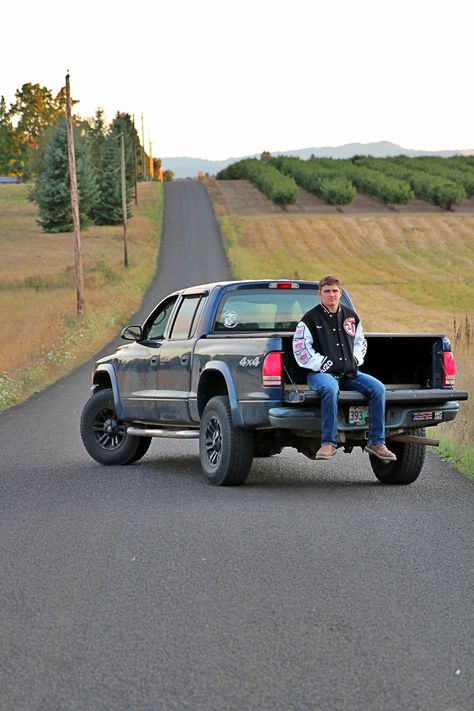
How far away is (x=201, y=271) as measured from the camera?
65.5 meters

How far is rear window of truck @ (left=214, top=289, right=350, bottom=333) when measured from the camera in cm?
1186

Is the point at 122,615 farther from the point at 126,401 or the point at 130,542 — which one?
the point at 126,401

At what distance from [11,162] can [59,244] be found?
333 ft

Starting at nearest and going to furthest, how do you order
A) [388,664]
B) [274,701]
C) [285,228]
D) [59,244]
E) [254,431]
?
1. [274,701]
2. [388,664]
3. [254,431]
4. [59,244]
5. [285,228]

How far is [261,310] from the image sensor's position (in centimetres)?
1191

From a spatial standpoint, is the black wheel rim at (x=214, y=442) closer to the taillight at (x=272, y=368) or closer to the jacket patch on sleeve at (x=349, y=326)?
the taillight at (x=272, y=368)

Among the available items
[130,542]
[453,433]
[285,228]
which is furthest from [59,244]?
[130,542]

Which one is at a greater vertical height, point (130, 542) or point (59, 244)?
point (130, 542)

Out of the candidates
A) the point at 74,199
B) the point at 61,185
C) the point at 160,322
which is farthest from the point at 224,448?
the point at 61,185

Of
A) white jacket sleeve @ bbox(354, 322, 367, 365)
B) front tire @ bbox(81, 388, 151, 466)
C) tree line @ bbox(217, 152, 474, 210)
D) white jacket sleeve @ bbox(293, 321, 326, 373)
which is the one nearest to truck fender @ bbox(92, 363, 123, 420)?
front tire @ bbox(81, 388, 151, 466)

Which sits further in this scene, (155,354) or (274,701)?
(155,354)

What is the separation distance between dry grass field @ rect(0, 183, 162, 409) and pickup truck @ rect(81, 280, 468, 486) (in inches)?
326

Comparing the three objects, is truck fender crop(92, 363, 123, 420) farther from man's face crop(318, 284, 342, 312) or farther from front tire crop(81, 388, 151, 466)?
man's face crop(318, 284, 342, 312)

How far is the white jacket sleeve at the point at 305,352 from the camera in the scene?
10.3 metres
